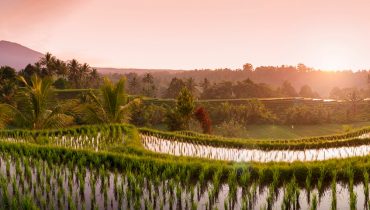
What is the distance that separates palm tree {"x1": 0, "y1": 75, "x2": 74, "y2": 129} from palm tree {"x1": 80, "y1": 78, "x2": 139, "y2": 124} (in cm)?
166

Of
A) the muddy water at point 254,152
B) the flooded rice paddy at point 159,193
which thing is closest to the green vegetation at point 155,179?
the flooded rice paddy at point 159,193

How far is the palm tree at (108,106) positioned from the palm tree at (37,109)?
166 cm

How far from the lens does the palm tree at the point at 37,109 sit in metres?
20.4

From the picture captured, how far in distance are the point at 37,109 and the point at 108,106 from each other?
3.84 metres

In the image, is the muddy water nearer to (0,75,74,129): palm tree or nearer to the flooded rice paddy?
the flooded rice paddy

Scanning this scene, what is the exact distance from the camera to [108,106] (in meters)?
23.2

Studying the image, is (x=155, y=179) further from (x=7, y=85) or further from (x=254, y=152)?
(x=7, y=85)

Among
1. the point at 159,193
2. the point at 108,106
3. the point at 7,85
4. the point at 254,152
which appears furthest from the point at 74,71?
the point at 159,193

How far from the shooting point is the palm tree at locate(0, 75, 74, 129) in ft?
66.9

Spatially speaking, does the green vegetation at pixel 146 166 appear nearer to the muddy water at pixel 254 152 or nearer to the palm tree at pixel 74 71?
the muddy water at pixel 254 152

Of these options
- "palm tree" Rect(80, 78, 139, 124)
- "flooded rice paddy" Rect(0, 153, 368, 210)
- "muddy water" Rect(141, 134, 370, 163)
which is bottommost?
"muddy water" Rect(141, 134, 370, 163)

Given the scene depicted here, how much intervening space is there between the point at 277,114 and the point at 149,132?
169 feet

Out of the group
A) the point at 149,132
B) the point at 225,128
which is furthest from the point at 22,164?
the point at 225,128

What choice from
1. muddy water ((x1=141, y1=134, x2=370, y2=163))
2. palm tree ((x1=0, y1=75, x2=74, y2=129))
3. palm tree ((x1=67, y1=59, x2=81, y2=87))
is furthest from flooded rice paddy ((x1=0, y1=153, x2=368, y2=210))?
palm tree ((x1=67, y1=59, x2=81, y2=87))
